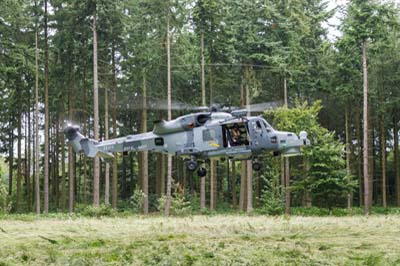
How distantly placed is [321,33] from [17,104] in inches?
709

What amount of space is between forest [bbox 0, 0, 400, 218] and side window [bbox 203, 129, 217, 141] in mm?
7537

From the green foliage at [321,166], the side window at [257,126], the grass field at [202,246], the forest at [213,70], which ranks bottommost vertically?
the grass field at [202,246]

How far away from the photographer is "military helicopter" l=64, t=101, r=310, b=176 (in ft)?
48.6

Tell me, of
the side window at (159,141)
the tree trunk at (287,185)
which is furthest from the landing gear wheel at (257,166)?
the tree trunk at (287,185)

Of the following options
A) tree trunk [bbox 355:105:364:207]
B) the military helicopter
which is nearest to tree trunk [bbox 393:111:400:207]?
tree trunk [bbox 355:105:364:207]

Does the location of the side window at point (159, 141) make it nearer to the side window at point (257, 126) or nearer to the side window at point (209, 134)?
the side window at point (209, 134)

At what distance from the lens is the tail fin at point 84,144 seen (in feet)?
52.6

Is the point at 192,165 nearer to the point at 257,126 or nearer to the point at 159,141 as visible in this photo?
the point at 159,141

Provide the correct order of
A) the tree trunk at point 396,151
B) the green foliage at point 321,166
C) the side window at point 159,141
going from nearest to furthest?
the side window at point 159,141 → the green foliage at point 321,166 → the tree trunk at point 396,151

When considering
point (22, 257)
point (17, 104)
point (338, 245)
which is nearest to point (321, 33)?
point (17, 104)

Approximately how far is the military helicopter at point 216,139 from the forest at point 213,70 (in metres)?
7.16

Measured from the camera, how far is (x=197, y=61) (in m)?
31.3

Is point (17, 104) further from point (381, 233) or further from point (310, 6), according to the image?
point (381, 233)

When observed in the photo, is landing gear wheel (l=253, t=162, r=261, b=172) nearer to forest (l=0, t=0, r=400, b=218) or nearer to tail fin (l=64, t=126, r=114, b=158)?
tail fin (l=64, t=126, r=114, b=158)
